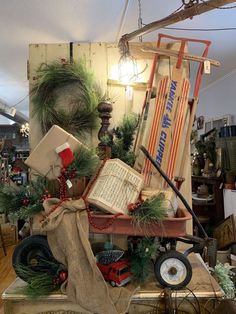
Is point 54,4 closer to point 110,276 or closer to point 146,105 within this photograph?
point 146,105

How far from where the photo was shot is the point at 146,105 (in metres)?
1.78

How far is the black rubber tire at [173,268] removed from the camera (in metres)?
1.43

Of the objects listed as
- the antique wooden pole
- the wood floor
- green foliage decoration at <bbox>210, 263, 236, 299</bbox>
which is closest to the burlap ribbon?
green foliage decoration at <bbox>210, 263, 236, 299</bbox>


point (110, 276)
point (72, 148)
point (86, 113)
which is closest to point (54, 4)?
point (86, 113)

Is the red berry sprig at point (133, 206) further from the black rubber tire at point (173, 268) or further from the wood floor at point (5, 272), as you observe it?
the wood floor at point (5, 272)

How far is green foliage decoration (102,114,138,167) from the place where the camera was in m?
1.65

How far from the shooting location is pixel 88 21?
2518 millimetres

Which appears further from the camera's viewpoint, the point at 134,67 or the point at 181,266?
the point at 134,67

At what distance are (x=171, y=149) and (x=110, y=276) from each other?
76 cm

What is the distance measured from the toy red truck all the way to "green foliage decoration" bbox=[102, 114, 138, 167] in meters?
0.53

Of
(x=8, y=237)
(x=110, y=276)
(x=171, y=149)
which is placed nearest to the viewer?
(x=110, y=276)

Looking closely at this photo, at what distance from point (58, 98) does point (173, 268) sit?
1.20m

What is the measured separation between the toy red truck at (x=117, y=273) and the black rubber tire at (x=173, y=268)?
15 centimetres

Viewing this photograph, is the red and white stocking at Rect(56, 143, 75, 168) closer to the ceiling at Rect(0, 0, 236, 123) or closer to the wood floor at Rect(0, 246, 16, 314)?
the ceiling at Rect(0, 0, 236, 123)
